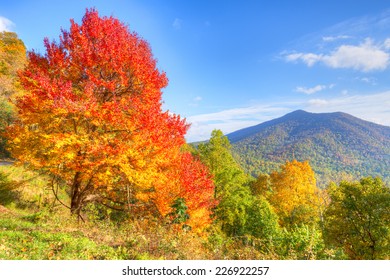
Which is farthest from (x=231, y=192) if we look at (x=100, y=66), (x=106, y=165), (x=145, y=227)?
(x=100, y=66)

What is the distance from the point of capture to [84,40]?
11633mm

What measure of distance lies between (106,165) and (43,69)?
5.66 m

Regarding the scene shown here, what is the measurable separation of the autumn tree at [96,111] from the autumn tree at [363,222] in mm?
16630

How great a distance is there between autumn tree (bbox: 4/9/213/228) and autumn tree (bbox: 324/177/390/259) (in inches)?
655

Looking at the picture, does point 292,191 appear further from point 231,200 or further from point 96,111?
point 96,111

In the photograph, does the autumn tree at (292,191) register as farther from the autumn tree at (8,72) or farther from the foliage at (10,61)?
the foliage at (10,61)

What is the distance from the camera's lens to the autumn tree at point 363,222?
1847cm

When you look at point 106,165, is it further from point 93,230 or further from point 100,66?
point 100,66

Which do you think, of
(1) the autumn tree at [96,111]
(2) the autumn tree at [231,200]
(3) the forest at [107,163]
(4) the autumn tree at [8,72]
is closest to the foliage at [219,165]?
(2) the autumn tree at [231,200]

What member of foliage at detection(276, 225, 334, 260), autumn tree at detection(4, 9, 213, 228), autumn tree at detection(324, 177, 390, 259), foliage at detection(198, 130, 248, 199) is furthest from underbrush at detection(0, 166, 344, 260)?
foliage at detection(198, 130, 248, 199)

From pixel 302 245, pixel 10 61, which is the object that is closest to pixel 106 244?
pixel 302 245

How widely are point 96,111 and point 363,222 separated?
847 inches

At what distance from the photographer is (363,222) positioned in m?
19.5

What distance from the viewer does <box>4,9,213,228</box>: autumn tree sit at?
34.8 ft
